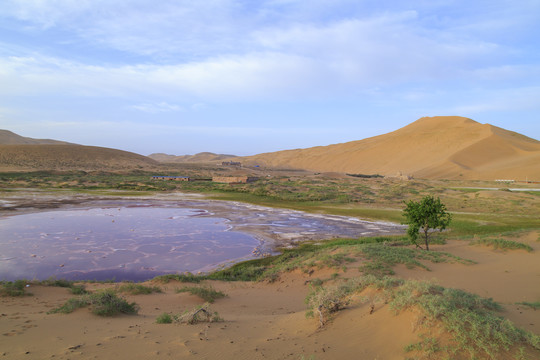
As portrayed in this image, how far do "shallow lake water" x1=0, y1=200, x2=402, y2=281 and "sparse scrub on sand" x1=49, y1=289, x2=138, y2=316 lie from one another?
5597mm

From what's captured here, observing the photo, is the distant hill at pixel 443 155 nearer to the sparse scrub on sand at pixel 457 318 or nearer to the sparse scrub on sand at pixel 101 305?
the sparse scrub on sand at pixel 457 318

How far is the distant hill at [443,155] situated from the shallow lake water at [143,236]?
58.0 meters

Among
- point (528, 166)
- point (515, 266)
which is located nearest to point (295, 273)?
point (515, 266)

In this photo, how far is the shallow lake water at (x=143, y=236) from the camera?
540 inches

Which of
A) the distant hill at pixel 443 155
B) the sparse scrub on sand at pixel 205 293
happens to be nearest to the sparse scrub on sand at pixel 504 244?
the sparse scrub on sand at pixel 205 293

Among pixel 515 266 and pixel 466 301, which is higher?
pixel 466 301

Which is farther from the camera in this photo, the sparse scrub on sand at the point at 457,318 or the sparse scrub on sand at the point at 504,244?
the sparse scrub on sand at the point at 504,244

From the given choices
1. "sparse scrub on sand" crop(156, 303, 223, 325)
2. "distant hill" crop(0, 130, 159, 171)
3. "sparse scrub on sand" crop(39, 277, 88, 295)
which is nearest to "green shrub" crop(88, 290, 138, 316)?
"sparse scrub on sand" crop(156, 303, 223, 325)

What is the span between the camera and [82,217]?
25.0 metres

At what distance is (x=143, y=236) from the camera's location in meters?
19.4

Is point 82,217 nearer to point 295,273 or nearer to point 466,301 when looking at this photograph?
point 295,273

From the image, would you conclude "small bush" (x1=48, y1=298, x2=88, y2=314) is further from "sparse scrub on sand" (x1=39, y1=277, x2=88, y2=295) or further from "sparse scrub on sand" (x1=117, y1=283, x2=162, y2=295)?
"sparse scrub on sand" (x1=117, y1=283, x2=162, y2=295)

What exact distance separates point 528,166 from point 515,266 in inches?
2673

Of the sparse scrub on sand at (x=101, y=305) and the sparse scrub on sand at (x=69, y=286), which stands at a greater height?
the sparse scrub on sand at (x=101, y=305)
